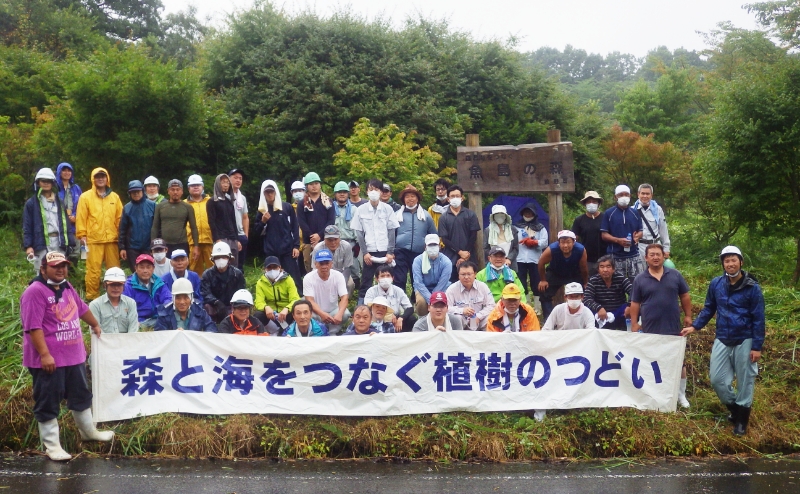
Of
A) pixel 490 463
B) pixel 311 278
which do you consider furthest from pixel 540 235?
pixel 490 463

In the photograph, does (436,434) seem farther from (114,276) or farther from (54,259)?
(54,259)

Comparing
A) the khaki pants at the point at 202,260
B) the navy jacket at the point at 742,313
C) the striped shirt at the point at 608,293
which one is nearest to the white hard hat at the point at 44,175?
the khaki pants at the point at 202,260

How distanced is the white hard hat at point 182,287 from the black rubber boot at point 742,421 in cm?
599

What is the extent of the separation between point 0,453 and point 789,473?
7.47m

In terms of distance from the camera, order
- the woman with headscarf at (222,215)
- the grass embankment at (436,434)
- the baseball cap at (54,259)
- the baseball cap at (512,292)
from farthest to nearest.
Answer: the woman with headscarf at (222,215) → the baseball cap at (512,292) → the grass embankment at (436,434) → the baseball cap at (54,259)

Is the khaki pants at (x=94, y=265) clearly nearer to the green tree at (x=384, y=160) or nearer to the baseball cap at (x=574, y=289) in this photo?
the green tree at (x=384, y=160)

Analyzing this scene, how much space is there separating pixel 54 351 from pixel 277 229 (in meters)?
3.91

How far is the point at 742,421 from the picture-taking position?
8414 millimetres

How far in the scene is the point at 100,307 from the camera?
8.50m

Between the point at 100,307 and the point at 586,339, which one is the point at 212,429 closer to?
the point at 100,307

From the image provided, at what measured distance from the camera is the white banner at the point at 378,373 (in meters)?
8.18

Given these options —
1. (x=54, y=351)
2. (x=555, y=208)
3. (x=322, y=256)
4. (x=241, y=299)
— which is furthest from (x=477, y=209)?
(x=54, y=351)

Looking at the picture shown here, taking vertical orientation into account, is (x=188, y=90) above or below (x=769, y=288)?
above

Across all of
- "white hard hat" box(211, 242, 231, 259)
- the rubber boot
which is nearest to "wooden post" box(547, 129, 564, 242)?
"white hard hat" box(211, 242, 231, 259)
